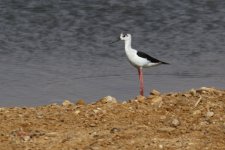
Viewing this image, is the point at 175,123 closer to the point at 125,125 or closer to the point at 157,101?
the point at 125,125

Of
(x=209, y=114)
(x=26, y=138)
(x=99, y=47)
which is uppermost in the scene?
(x=99, y=47)

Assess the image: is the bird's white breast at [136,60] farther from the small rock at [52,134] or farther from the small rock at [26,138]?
the small rock at [26,138]

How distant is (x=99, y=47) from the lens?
46.8 feet

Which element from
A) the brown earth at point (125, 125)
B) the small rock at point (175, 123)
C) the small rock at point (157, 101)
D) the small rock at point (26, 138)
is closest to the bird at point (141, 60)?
the brown earth at point (125, 125)

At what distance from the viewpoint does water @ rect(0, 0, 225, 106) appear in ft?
38.6

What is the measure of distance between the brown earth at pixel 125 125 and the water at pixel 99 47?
2.28 m

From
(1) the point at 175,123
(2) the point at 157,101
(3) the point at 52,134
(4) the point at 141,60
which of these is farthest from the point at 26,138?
(4) the point at 141,60

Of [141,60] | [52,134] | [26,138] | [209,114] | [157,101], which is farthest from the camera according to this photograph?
[141,60]

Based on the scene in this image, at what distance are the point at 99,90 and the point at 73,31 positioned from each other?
Result: 4.15 meters

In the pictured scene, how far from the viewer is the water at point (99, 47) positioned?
38.6ft

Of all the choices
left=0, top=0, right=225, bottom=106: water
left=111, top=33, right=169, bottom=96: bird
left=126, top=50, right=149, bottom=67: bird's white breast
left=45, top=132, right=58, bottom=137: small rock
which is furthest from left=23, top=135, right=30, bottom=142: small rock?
left=126, top=50, right=149, bottom=67: bird's white breast

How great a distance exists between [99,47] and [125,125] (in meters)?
6.10

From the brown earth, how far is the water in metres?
2.28

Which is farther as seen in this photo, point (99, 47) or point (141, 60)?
point (99, 47)
